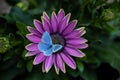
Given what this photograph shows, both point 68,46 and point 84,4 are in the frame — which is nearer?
point 68,46

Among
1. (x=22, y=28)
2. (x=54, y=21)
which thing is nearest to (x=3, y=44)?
(x=22, y=28)

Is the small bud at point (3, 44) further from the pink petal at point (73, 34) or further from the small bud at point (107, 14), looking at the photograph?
the small bud at point (107, 14)

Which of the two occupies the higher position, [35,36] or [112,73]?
[35,36]

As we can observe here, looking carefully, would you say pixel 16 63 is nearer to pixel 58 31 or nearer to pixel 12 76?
pixel 12 76

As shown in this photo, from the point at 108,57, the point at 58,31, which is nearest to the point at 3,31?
the point at 58,31

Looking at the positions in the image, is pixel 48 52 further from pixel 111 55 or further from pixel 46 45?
pixel 111 55

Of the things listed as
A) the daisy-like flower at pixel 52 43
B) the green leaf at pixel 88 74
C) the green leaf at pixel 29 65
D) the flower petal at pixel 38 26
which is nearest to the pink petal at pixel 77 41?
the daisy-like flower at pixel 52 43
